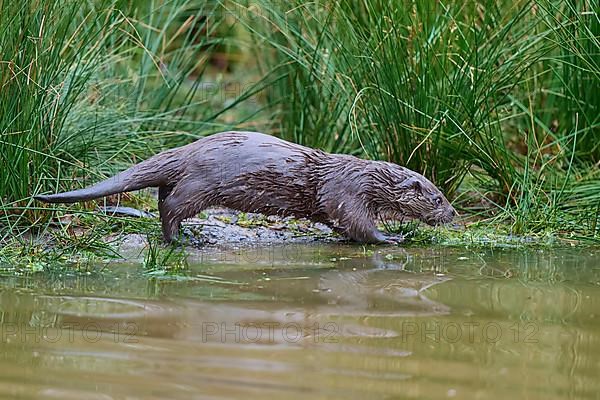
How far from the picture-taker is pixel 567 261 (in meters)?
4.34

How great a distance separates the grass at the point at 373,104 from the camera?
14.9 feet

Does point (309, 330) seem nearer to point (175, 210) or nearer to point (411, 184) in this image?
point (175, 210)

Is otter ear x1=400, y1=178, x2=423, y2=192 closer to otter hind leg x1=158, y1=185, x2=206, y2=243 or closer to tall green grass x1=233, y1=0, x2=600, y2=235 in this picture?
tall green grass x1=233, y1=0, x2=600, y2=235

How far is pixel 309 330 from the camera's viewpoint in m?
3.13

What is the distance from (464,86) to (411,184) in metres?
0.63

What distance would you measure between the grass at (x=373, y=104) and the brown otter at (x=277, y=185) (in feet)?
0.97

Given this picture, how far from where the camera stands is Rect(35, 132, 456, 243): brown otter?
4602 millimetres

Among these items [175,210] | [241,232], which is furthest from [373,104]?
[175,210]

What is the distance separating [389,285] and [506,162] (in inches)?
64.6

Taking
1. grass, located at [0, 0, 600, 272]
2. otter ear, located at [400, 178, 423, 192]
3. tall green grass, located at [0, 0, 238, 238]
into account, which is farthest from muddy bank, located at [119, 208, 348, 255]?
tall green grass, located at [0, 0, 238, 238]

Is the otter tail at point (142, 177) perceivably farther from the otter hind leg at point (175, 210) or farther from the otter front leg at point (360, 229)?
the otter front leg at point (360, 229)

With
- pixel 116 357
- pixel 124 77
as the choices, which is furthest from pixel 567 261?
pixel 124 77

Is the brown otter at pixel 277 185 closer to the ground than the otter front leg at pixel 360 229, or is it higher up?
higher up

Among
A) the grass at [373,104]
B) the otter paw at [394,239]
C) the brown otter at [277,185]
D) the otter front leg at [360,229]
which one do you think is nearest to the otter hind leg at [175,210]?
the brown otter at [277,185]
